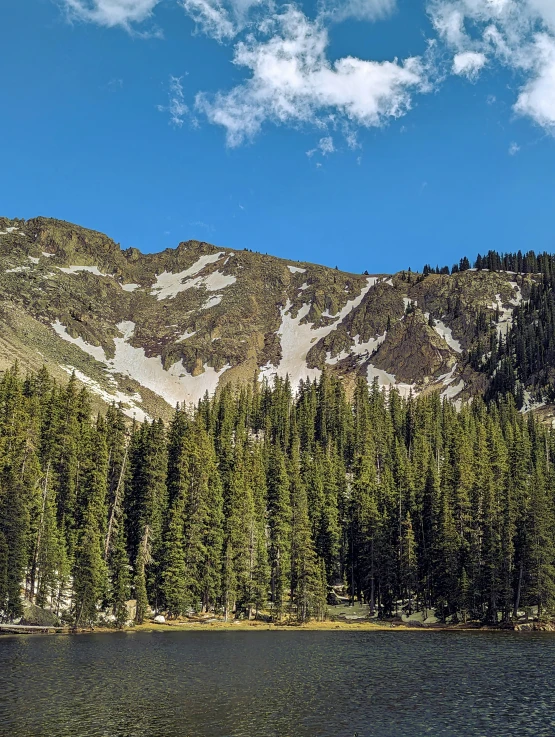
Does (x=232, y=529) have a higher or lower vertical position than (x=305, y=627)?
higher

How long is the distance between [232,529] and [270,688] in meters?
46.1

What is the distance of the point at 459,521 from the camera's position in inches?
3349

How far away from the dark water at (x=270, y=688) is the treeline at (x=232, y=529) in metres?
13.6

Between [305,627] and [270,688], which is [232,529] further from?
[270,688]

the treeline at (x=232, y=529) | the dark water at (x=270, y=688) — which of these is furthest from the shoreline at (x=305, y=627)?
the dark water at (x=270, y=688)

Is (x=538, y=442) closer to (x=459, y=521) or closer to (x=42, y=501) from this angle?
(x=459, y=521)

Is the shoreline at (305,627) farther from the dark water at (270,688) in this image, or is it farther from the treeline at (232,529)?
the dark water at (270,688)

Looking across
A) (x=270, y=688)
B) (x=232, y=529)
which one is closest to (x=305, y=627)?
(x=232, y=529)

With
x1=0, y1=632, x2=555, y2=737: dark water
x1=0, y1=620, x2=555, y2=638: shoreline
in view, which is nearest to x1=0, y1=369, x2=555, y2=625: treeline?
x1=0, y1=620, x2=555, y2=638: shoreline

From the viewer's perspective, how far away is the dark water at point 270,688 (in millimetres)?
27516

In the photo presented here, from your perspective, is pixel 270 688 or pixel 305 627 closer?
pixel 270 688

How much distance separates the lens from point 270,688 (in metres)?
36.5

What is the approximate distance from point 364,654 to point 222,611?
108 feet

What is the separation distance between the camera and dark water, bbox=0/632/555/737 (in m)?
27.5
